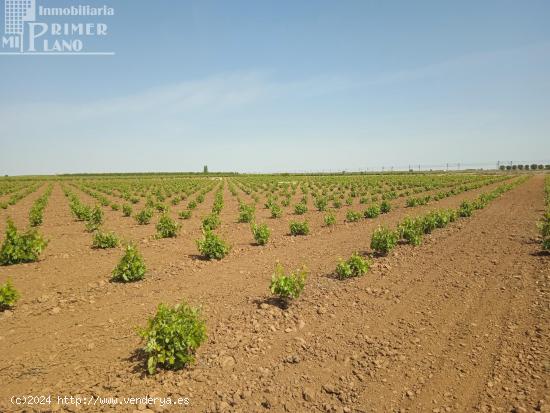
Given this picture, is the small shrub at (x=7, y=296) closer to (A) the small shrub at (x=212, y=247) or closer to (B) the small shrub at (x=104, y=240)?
(A) the small shrub at (x=212, y=247)

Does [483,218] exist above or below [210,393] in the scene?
above

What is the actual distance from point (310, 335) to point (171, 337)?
255cm

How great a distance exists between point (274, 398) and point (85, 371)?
9.70 ft

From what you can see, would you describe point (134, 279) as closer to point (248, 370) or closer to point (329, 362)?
point (248, 370)

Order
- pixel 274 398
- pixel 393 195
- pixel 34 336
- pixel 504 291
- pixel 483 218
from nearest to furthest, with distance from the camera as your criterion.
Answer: pixel 274 398, pixel 34 336, pixel 504 291, pixel 483 218, pixel 393 195

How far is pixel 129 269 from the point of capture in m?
9.40

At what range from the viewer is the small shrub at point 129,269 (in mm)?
9312

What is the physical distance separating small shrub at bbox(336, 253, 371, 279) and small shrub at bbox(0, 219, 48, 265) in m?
9.61

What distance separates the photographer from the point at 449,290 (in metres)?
8.41

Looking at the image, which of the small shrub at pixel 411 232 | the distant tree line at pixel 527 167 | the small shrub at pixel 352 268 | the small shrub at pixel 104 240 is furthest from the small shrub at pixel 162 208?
the distant tree line at pixel 527 167

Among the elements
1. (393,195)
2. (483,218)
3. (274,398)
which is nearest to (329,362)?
(274,398)

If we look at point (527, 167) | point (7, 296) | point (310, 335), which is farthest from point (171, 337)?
point (527, 167)

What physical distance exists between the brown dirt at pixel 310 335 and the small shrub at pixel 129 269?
11.1 inches

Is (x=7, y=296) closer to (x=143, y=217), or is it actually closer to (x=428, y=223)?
(x=143, y=217)
